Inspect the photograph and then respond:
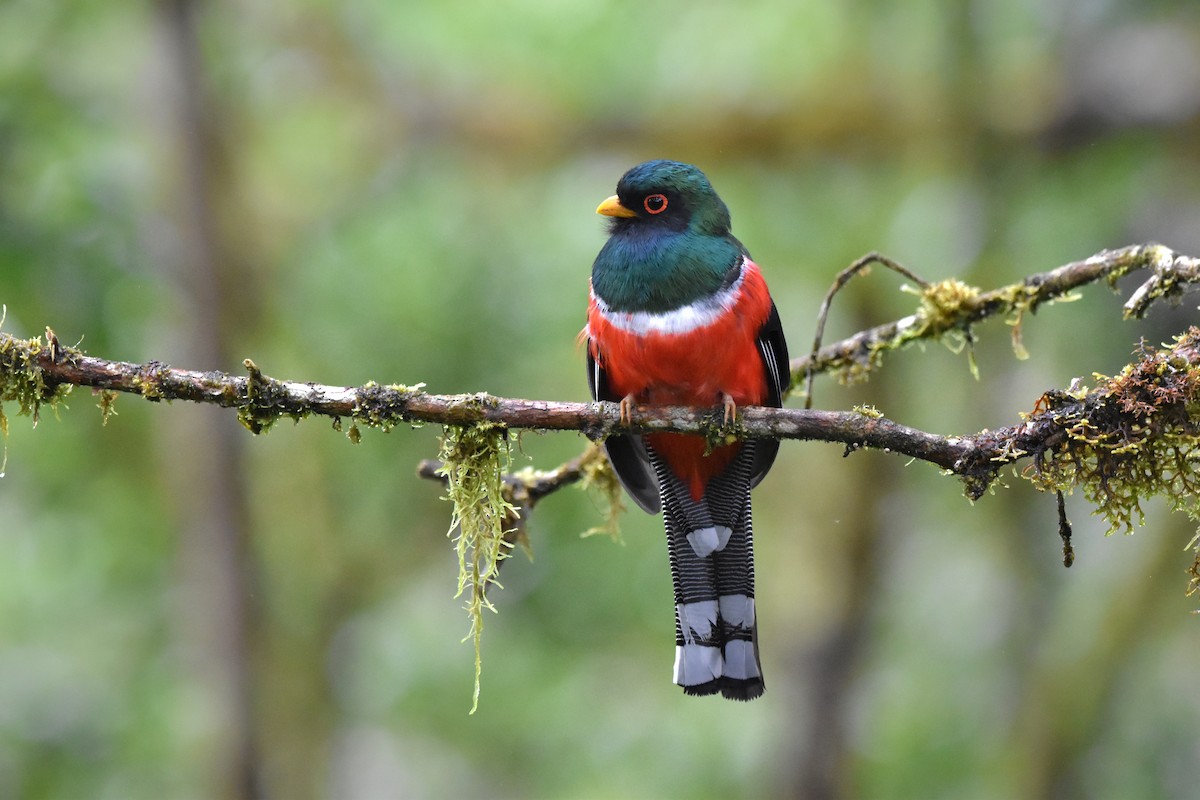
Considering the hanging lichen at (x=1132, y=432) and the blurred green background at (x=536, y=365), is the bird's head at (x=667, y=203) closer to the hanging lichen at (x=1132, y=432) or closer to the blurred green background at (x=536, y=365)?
the hanging lichen at (x=1132, y=432)

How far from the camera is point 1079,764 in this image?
676cm

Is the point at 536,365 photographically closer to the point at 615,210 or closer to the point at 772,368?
the point at 615,210

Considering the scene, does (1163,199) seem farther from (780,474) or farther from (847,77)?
(780,474)

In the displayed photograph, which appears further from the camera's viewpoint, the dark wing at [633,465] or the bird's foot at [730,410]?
the dark wing at [633,465]

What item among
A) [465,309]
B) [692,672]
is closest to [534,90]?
[465,309]

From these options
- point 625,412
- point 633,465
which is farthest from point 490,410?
point 633,465

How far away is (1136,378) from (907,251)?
4865 millimetres

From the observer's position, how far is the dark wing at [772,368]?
386 cm

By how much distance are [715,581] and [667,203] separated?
120 cm

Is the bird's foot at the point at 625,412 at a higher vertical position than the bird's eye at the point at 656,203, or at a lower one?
lower

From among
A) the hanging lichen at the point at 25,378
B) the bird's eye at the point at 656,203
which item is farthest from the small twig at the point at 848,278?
the hanging lichen at the point at 25,378

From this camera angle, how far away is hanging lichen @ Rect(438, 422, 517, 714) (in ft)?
11.0

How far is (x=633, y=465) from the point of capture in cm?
407

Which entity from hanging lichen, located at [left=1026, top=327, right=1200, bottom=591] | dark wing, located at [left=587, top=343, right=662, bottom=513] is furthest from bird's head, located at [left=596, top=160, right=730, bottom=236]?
hanging lichen, located at [left=1026, top=327, right=1200, bottom=591]
